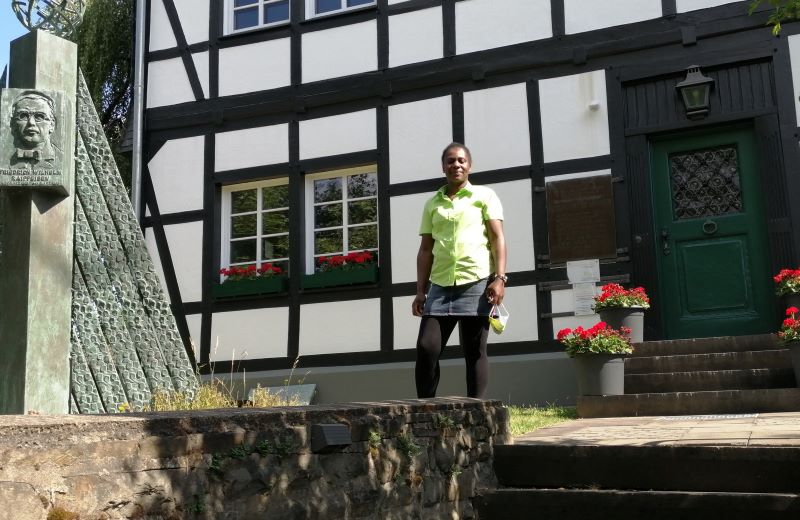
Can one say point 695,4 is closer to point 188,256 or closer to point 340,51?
point 340,51

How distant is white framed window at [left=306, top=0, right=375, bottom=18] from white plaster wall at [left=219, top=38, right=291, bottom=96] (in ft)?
1.30

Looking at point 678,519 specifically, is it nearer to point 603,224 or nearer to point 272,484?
point 272,484

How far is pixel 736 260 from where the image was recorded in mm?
7535

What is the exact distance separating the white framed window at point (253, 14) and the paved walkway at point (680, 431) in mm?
5794

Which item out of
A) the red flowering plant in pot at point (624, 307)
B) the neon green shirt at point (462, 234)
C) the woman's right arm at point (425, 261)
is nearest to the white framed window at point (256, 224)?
the red flowering plant in pot at point (624, 307)

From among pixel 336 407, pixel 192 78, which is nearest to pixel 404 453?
pixel 336 407

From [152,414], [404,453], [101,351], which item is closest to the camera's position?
[152,414]

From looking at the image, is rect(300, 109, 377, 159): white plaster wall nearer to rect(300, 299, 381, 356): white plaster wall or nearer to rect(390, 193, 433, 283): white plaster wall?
rect(390, 193, 433, 283): white plaster wall

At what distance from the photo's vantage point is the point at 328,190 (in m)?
9.23

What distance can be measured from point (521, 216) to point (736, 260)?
186cm

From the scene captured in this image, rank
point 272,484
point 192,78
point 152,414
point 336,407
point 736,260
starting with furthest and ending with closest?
point 192,78 → point 736,260 → point 336,407 → point 272,484 → point 152,414

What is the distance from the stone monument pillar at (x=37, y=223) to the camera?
471cm

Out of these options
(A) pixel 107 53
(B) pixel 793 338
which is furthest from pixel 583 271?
(A) pixel 107 53

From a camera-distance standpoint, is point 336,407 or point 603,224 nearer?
point 336,407
